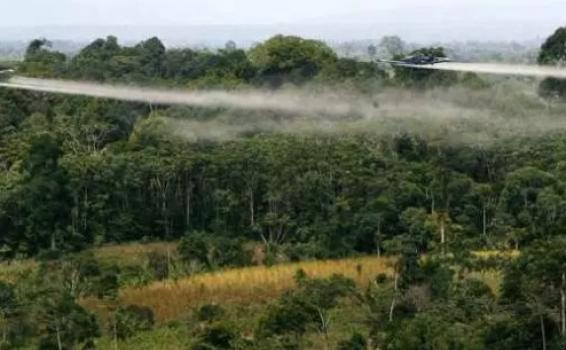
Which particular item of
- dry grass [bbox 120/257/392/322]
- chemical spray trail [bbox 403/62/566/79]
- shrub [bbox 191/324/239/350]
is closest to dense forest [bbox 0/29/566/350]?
shrub [bbox 191/324/239/350]

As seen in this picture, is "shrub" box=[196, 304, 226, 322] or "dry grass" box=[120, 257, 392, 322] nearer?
"shrub" box=[196, 304, 226, 322]

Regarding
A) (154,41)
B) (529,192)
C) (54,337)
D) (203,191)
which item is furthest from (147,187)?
(154,41)

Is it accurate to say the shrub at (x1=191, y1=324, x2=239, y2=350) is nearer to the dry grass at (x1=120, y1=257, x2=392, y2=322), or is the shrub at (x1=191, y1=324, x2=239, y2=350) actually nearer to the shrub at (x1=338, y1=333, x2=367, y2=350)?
the shrub at (x1=338, y1=333, x2=367, y2=350)

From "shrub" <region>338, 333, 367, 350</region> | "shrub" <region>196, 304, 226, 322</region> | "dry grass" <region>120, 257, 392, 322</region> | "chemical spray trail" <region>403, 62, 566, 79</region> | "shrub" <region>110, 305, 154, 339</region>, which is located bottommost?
"dry grass" <region>120, 257, 392, 322</region>

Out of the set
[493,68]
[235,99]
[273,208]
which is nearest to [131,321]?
[273,208]

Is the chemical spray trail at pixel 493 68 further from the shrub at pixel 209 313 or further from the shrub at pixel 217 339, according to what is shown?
the shrub at pixel 217 339

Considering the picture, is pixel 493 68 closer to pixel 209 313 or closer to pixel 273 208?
pixel 273 208

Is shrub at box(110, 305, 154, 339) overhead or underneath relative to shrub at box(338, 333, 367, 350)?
underneath
